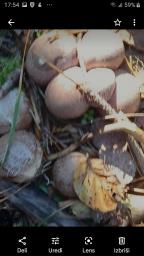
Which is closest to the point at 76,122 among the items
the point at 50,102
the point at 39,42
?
the point at 50,102

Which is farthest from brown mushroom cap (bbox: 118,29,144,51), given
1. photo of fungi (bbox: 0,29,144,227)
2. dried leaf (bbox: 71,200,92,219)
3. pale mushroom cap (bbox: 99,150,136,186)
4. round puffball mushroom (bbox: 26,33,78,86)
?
dried leaf (bbox: 71,200,92,219)

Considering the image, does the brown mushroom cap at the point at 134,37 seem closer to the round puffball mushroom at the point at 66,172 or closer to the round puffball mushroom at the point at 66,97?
the round puffball mushroom at the point at 66,97

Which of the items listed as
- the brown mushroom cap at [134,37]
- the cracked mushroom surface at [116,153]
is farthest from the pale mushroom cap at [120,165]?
the brown mushroom cap at [134,37]
